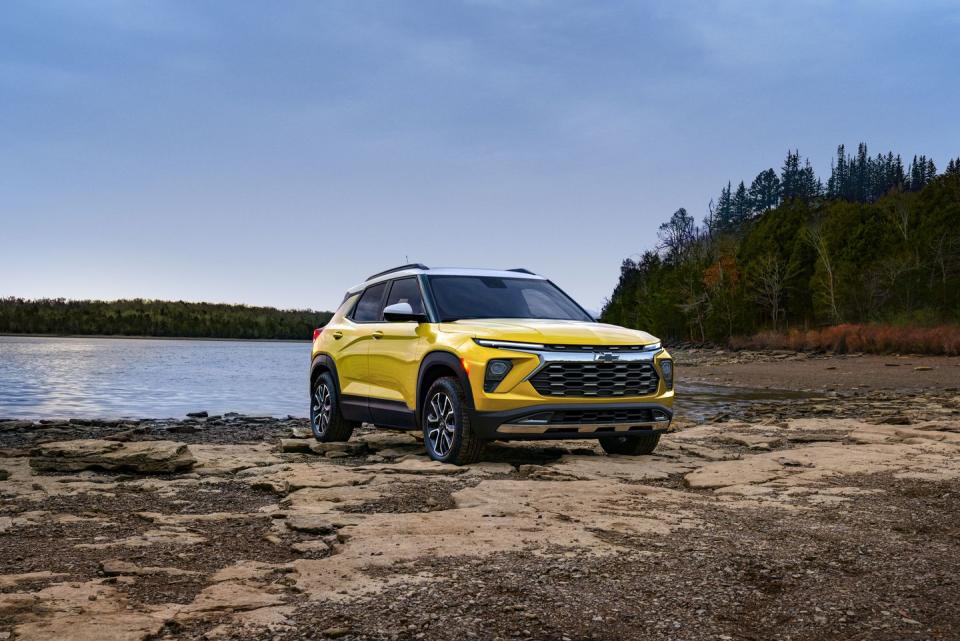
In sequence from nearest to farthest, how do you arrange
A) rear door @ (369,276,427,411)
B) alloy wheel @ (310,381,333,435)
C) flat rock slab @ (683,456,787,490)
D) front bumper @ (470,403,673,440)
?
flat rock slab @ (683,456,787,490)
front bumper @ (470,403,673,440)
rear door @ (369,276,427,411)
alloy wheel @ (310,381,333,435)

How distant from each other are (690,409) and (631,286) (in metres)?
103

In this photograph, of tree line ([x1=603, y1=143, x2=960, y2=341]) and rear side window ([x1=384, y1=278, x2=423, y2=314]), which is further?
tree line ([x1=603, y1=143, x2=960, y2=341])

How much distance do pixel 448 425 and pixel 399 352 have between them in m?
1.18

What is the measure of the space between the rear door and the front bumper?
47.4 inches

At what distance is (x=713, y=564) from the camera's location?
496 centimetres

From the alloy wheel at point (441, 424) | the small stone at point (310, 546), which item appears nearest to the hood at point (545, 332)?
the alloy wheel at point (441, 424)

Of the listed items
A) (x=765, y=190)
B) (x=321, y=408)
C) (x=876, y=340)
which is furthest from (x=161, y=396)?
(x=765, y=190)

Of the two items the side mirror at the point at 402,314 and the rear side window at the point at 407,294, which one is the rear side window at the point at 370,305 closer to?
the rear side window at the point at 407,294

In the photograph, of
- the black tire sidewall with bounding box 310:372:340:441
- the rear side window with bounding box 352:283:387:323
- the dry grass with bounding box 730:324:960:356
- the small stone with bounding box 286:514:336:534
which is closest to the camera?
the small stone with bounding box 286:514:336:534

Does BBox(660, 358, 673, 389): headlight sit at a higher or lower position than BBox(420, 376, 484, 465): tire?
higher

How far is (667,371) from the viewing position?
9.35 meters

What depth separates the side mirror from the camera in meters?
9.40

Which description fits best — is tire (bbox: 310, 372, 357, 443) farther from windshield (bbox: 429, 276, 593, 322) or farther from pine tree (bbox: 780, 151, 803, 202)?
pine tree (bbox: 780, 151, 803, 202)

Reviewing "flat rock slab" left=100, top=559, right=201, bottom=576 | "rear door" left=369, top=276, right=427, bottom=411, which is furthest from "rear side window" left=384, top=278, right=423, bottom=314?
"flat rock slab" left=100, top=559, right=201, bottom=576
